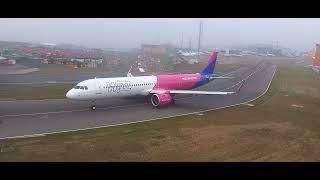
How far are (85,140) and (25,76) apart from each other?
1634 inches

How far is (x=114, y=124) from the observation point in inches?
1144

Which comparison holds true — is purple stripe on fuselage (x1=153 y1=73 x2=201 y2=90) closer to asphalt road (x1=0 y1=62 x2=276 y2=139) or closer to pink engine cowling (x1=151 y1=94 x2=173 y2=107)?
asphalt road (x1=0 y1=62 x2=276 y2=139)

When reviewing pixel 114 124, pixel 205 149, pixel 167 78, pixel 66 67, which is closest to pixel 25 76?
pixel 66 67

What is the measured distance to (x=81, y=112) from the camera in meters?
33.3

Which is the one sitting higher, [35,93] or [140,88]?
[140,88]

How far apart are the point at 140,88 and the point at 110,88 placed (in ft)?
13.4

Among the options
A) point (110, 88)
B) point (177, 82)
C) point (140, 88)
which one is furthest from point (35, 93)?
point (177, 82)

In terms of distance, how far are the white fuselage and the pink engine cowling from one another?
1771mm

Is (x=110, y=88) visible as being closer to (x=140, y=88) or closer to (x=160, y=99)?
(x=140, y=88)

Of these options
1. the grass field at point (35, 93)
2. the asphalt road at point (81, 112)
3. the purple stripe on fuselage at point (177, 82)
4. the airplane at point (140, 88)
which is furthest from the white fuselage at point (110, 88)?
the grass field at point (35, 93)

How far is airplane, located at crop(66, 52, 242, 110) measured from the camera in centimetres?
3459

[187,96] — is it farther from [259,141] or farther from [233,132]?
[259,141]

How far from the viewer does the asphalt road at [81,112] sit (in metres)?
27.5

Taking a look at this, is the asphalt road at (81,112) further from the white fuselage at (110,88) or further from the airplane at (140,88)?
the white fuselage at (110,88)
